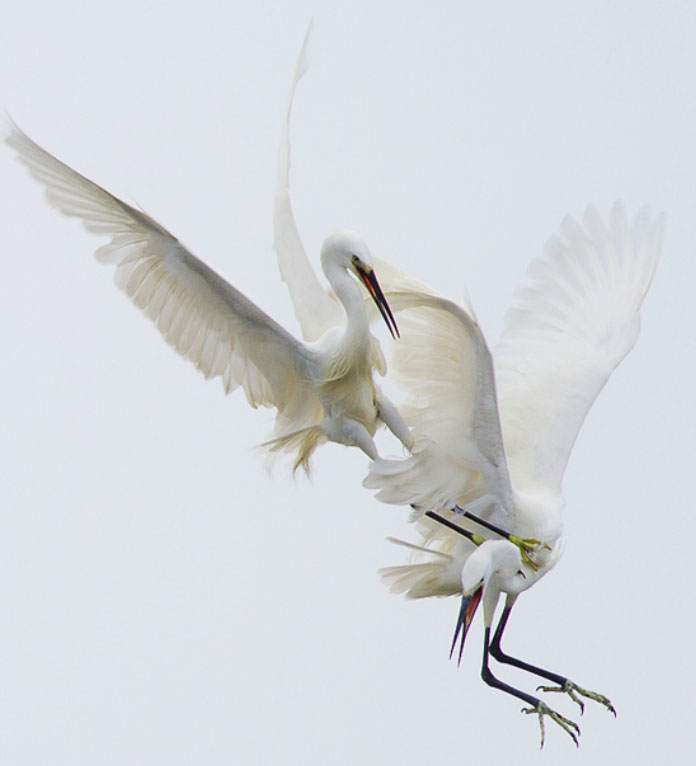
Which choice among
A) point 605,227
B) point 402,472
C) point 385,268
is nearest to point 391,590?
point 402,472

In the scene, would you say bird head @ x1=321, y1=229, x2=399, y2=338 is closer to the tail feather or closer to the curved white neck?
the curved white neck

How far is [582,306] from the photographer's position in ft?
40.9

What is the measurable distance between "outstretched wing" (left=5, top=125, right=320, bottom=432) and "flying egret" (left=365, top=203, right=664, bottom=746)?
0.57m

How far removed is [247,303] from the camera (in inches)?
397

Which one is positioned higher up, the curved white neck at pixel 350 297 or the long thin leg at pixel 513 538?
the curved white neck at pixel 350 297

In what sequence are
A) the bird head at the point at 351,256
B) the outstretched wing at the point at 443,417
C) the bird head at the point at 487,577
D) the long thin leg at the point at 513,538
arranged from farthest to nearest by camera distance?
the long thin leg at the point at 513,538 → the bird head at the point at 487,577 → the bird head at the point at 351,256 → the outstretched wing at the point at 443,417

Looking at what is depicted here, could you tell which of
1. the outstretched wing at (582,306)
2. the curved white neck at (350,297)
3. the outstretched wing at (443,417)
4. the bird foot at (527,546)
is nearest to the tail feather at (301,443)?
the outstretched wing at (443,417)

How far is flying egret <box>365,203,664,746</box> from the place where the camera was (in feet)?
33.5

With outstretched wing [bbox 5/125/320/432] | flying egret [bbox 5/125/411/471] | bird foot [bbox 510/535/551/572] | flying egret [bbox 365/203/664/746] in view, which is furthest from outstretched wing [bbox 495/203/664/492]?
outstretched wing [bbox 5/125/320/432]

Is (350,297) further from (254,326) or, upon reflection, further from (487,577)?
(487,577)

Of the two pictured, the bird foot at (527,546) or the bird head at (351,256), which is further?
the bird foot at (527,546)

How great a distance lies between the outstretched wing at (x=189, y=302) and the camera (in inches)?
378

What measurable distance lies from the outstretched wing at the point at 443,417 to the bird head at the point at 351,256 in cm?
20

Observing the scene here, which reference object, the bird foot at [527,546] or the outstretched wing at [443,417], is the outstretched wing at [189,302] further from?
the bird foot at [527,546]
